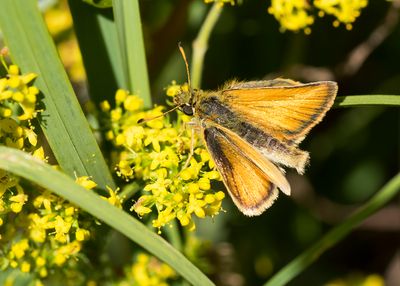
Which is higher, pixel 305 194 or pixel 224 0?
pixel 224 0

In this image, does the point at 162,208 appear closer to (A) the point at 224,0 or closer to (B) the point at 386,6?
(A) the point at 224,0

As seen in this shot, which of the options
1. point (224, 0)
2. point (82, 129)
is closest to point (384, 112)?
point (224, 0)

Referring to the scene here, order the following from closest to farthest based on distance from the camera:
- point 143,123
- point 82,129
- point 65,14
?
point 82,129, point 143,123, point 65,14

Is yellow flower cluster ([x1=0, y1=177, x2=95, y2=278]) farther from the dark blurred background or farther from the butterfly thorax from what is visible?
the dark blurred background

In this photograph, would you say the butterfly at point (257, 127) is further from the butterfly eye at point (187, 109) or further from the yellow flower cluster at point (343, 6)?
the yellow flower cluster at point (343, 6)

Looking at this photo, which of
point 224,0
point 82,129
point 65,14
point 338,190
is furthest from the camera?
point 338,190

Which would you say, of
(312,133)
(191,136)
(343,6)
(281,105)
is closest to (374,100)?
(281,105)
